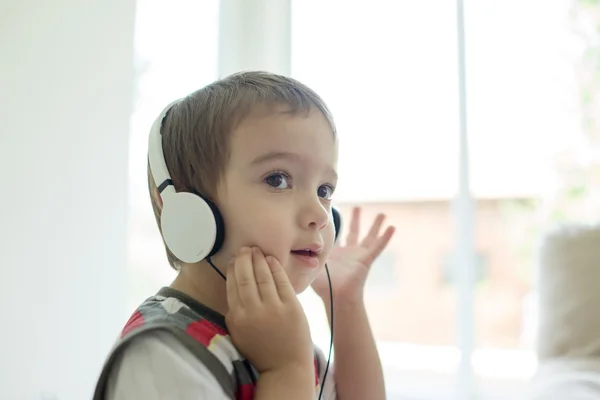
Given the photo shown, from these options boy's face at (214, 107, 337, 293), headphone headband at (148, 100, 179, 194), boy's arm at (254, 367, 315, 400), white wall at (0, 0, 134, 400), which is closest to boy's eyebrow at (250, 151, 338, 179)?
boy's face at (214, 107, 337, 293)

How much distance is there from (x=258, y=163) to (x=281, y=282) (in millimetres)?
143

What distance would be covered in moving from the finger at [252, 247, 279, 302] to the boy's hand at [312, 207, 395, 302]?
0.93 feet

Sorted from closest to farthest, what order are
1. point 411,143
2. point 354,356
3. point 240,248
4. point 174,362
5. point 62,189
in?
point 174,362 → point 240,248 → point 354,356 → point 62,189 → point 411,143

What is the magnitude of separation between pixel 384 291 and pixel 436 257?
0.19 m

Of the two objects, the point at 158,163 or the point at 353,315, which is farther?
the point at 353,315

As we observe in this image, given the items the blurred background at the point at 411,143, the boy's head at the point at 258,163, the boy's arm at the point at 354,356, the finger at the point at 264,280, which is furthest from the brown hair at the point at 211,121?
the blurred background at the point at 411,143

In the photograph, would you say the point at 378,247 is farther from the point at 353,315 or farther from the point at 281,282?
the point at 281,282

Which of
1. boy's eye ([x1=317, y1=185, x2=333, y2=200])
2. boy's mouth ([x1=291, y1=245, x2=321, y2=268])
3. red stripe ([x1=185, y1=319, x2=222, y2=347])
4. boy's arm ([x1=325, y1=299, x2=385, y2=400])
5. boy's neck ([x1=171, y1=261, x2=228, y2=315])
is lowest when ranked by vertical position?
boy's arm ([x1=325, y1=299, x2=385, y2=400])

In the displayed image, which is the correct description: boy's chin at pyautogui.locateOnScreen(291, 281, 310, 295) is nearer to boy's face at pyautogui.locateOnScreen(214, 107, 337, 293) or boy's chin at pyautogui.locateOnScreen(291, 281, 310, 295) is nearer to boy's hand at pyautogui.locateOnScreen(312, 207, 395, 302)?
boy's face at pyautogui.locateOnScreen(214, 107, 337, 293)

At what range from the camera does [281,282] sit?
2.23 feet

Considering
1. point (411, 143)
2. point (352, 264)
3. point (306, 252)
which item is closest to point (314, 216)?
point (306, 252)

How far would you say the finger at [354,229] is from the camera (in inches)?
39.5

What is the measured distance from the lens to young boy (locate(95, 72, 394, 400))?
24.5 inches

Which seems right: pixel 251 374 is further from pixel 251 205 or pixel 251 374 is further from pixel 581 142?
pixel 581 142
